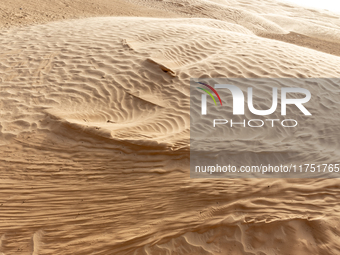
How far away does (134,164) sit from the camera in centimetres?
405

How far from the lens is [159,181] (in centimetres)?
388

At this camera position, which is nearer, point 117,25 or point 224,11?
point 117,25

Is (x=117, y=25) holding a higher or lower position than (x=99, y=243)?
higher

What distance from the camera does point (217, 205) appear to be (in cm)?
363

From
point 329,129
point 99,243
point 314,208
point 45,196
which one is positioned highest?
point 329,129

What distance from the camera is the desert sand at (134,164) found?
340 cm

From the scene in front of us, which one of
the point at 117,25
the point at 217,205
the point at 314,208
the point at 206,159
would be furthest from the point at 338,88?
the point at 117,25

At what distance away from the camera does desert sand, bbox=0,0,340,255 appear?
340 cm

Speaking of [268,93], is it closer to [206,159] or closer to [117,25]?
[206,159]

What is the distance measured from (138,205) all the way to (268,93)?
3.36m

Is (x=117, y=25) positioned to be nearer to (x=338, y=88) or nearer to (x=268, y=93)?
(x=268, y=93)

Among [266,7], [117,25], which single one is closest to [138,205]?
[117,25]

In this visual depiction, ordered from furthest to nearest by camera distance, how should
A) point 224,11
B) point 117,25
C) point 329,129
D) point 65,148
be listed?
point 224,11 < point 117,25 < point 329,129 < point 65,148

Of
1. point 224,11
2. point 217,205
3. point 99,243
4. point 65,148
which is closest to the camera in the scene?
point 99,243
